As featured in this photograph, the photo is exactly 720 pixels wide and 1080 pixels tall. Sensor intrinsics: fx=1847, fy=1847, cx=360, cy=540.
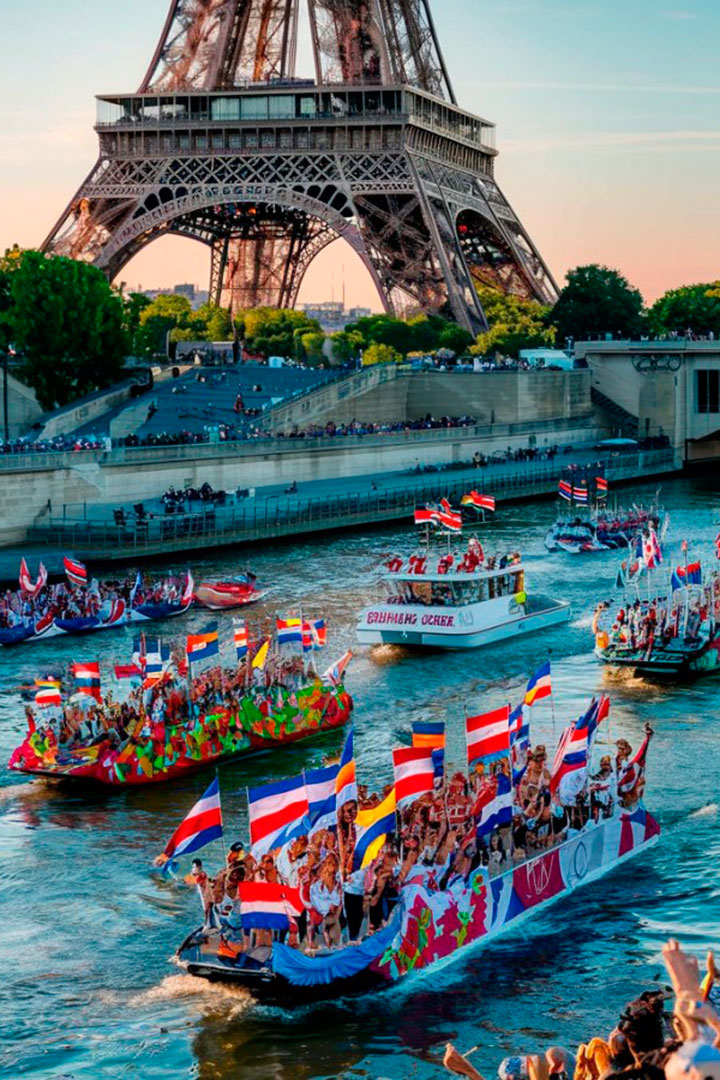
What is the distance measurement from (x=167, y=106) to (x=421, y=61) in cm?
1542

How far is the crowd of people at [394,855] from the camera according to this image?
22.8 m

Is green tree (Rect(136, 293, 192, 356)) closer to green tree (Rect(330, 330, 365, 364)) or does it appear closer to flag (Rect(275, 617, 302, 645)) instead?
green tree (Rect(330, 330, 365, 364))

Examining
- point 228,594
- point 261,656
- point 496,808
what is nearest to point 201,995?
point 496,808

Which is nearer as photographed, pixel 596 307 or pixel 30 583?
pixel 30 583

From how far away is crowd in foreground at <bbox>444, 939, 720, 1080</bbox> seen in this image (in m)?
9.98

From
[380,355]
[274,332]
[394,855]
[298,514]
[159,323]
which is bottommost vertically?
[394,855]

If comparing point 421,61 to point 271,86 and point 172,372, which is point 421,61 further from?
point 172,372

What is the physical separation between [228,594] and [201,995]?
28992 mm

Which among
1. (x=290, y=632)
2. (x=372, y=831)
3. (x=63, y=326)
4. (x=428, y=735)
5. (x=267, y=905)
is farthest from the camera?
(x=63, y=326)

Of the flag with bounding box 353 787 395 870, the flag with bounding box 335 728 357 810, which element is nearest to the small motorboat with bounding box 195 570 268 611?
the flag with bounding box 335 728 357 810

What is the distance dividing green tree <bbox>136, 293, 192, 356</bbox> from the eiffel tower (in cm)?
765

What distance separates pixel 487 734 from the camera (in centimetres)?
2592

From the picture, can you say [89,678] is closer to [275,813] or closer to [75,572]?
[275,813]

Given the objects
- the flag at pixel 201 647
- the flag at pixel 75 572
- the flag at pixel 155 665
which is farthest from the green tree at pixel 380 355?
the flag at pixel 201 647
